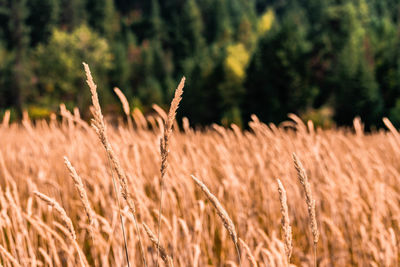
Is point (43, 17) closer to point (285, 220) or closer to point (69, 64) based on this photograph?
point (69, 64)

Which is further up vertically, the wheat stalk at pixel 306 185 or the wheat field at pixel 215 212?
the wheat field at pixel 215 212

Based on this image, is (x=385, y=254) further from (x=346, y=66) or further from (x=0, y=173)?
(x=346, y=66)

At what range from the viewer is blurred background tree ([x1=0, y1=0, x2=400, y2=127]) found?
33188mm

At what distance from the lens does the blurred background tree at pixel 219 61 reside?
3319 cm

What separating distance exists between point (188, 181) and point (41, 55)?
64.0m

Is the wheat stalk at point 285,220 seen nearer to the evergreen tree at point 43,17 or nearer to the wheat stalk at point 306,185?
the wheat stalk at point 306,185

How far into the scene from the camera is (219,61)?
4378 centimetres

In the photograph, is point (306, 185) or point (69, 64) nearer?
point (306, 185)

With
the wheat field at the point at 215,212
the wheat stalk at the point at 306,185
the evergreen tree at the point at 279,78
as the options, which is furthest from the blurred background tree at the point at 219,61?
the wheat stalk at the point at 306,185

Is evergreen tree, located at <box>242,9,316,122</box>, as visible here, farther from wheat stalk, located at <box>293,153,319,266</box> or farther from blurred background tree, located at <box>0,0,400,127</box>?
wheat stalk, located at <box>293,153,319,266</box>

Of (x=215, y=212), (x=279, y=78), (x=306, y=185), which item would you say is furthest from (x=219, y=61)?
(x=306, y=185)

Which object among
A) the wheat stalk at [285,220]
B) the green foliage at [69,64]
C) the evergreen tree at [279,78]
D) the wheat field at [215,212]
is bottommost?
the wheat stalk at [285,220]

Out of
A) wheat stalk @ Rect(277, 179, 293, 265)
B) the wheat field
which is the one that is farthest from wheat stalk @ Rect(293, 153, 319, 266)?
the wheat field

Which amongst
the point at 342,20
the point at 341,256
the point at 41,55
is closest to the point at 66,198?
the point at 341,256
